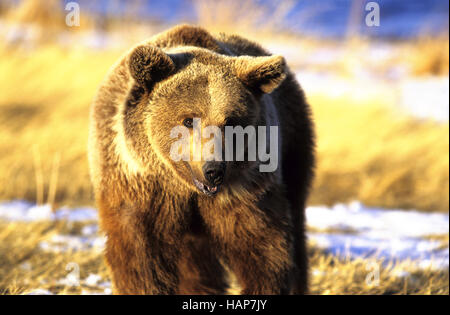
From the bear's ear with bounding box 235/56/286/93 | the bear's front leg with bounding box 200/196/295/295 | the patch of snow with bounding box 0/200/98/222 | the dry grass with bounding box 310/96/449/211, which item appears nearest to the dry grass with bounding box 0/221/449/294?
the patch of snow with bounding box 0/200/98/222

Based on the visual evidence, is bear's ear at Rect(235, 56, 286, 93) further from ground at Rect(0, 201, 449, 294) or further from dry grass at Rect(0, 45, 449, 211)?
dry grass at Rect(0, 45, 449, 211)

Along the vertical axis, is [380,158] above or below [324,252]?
above

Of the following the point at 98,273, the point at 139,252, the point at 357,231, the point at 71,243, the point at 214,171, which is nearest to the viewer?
the point at 214,171

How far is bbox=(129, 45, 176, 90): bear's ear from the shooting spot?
10.3 ft

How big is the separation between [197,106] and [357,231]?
3.96 meters

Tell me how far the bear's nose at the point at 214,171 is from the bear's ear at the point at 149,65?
63 centimetres

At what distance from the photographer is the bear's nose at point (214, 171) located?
9.73 ft

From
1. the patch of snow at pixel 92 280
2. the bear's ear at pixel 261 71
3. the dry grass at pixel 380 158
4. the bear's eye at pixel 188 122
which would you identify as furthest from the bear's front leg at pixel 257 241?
the dry grass at pixel 380 158

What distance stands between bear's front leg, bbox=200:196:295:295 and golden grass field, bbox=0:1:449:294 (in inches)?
45.6

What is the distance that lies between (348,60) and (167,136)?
10670mm

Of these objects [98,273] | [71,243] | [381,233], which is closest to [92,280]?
[98,273]

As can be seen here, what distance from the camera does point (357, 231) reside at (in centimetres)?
656

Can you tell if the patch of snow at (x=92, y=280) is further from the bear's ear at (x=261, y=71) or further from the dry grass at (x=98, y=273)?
the bear's ear at (x=261, y=71)

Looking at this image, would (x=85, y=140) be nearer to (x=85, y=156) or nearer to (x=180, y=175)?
(x=85, y=156)
